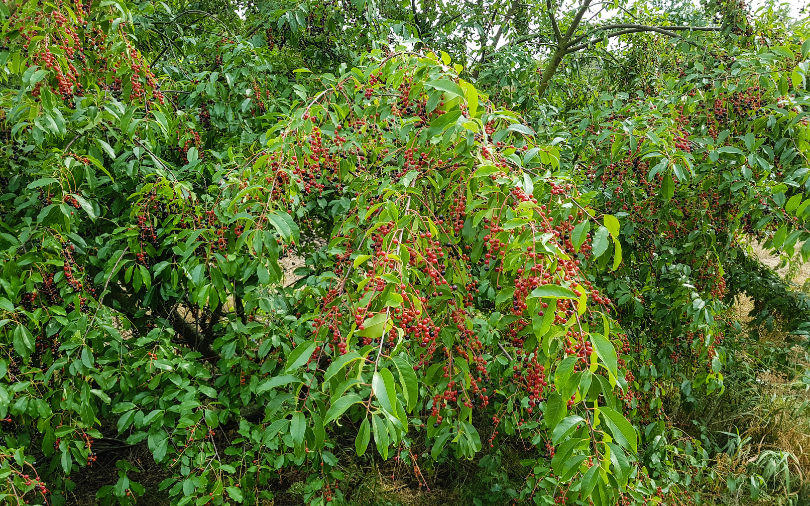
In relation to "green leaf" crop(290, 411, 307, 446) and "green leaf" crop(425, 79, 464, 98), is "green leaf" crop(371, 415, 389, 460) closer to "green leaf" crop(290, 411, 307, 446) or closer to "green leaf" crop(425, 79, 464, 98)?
"green leaf" crop(290, 411, 307, 446)

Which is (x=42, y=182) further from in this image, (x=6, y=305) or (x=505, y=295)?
(x=505, y=295)

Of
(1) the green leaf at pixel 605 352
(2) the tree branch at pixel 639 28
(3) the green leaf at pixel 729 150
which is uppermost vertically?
(2) the tree branch at pixel 639 28

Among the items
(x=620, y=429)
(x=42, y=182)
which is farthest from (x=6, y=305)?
(x=620, y=429)

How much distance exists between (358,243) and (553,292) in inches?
33.5

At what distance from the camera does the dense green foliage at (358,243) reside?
1260 mm

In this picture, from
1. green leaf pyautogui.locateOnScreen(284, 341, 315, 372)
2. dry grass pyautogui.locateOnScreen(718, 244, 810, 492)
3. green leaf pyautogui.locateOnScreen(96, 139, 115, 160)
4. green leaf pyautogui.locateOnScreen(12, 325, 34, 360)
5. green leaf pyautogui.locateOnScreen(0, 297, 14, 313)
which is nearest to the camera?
green leaf pyautogui.locateOnScreen(284, 341, 315, 372)

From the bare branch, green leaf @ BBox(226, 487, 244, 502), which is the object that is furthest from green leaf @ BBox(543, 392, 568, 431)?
the bare branch

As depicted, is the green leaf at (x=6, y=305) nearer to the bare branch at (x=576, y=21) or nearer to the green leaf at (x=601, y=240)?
the green leaf at (x=601, y=240)

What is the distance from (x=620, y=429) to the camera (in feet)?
3.53

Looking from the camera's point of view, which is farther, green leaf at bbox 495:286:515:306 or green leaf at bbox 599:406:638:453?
green leaf at bbox 495:286:515:306

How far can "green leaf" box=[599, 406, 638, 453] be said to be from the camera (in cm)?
105

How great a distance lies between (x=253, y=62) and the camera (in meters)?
2.61

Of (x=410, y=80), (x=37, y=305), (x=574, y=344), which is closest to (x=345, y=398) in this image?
(x=574, y=344)

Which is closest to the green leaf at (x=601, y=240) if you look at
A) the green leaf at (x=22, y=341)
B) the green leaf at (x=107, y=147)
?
the green leaf at (x=107, y=147)
